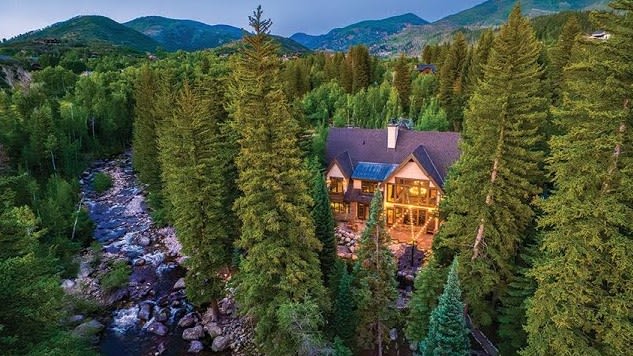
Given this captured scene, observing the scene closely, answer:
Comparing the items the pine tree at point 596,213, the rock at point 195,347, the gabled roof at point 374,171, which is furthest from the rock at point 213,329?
the gabled roof at point 374,171

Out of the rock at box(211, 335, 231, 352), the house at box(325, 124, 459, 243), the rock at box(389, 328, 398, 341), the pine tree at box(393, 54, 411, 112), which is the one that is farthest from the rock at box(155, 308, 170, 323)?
the pine tree at box(393, 54, 411, 112)

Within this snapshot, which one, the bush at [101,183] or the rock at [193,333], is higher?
the bush at [101,183]

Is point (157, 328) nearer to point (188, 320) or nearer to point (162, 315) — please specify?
point (162, 315)

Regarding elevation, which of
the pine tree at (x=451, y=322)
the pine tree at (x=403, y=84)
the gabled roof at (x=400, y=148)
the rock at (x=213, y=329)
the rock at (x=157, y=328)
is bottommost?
the rock at (x=157, y=328)

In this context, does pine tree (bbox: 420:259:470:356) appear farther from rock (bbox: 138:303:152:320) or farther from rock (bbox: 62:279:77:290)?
rock (bbox: 62:279:77:290)

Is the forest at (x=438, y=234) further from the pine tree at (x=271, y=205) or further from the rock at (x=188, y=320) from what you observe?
the rock at (x=188, y=320)
